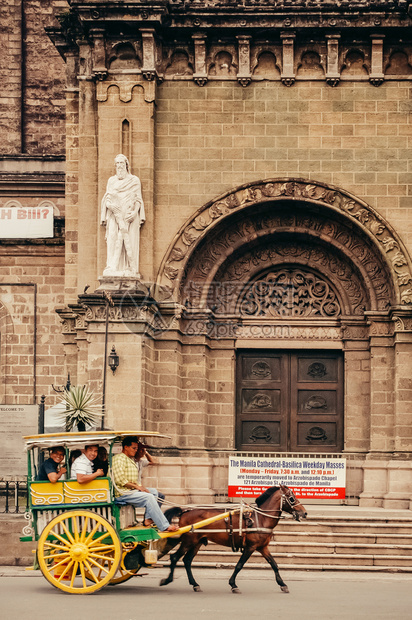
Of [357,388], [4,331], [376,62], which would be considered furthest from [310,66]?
[4,331]

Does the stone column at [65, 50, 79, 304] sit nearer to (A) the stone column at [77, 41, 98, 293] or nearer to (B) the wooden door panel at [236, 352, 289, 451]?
(A) the stone column at [77, 41, 98, 293]

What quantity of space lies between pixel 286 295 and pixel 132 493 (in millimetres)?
11604

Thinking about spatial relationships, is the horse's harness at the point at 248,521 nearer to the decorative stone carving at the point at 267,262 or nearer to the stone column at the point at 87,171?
the decorative stone carving at the point at 267,262

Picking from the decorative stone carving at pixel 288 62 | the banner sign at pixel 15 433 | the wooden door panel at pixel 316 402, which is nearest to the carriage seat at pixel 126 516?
the banner sign at pixel 15 433

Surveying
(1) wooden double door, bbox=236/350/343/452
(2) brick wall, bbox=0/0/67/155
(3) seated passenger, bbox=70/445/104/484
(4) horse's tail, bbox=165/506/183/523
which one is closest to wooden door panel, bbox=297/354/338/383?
(1) wooden double door, bbox=236/350/343/452

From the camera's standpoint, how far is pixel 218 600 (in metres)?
16.0

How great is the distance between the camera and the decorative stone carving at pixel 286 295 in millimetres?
27344

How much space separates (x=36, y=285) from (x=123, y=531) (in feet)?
48.1

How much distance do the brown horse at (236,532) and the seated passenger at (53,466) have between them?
5.65 ft

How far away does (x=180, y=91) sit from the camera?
26.3 metres

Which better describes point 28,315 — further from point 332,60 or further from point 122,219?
point 332,60

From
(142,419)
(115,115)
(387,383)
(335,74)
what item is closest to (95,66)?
(115,115)

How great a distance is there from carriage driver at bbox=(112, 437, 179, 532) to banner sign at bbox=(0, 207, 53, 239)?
14.3 metres

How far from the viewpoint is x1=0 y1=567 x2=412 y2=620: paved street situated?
14.5 meters
